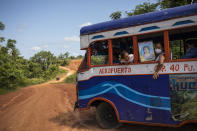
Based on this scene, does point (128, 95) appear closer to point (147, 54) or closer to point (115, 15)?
point (147, 54)

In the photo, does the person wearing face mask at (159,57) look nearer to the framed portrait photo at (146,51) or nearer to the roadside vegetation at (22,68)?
the framed portrait photo at (146,51)

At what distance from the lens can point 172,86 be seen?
4328 millimetres

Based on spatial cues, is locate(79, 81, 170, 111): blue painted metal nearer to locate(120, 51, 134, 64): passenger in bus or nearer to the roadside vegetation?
locate(120, 51, 134, 64): passenger in bus

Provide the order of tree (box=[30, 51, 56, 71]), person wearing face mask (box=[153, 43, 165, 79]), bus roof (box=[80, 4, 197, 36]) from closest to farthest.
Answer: bus roof (box=[80, 4, 197, 36])
person wearing face mask (box=[153, 43, 165, 79])
tree (box=[30, 51, 56, 71])

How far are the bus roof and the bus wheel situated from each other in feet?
7.54

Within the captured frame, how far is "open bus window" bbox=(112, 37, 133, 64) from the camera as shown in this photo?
5.20 meters

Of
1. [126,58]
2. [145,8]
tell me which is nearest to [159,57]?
[126,58]

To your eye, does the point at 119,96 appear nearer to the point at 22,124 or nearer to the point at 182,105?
the point at 182,105

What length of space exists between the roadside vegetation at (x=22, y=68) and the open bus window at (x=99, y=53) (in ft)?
60.3

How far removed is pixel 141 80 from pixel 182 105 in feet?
3.60

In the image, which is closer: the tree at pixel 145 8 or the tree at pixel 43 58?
the tree at pixel 145 8

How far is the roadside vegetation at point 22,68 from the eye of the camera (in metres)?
24.9

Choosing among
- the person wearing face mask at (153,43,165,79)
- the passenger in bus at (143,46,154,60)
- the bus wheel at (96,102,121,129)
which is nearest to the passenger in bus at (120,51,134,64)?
the passenger in bus at (143,46,154,60)

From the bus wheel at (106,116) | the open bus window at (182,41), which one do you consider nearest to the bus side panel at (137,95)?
the bus wheel at (106,116)
